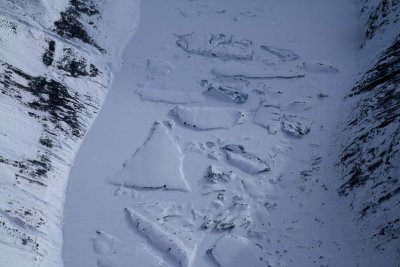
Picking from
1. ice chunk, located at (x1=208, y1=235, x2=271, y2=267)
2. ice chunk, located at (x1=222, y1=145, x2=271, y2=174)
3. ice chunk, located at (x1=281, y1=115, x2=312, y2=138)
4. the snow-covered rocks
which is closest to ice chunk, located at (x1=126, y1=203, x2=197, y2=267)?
the snow-covered rocks

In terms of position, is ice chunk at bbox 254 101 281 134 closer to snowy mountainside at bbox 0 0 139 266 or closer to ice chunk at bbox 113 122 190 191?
ice chunk at bbox 113 122 190 191

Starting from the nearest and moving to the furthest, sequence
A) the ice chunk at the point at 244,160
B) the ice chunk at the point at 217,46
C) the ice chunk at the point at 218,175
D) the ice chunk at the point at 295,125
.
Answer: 1. the ice chunk at the point at 218,175
2. the ice chunk at the point at 244,160
3. the ice chunk at the point at 295,125
4. the ice chunk at the point at 217,46

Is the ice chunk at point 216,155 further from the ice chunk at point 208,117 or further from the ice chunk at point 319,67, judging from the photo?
the ice chunk at point 319,67

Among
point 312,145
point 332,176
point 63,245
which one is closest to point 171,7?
point 312,145

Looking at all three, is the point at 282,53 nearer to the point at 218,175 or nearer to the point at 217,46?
the point at 217,46

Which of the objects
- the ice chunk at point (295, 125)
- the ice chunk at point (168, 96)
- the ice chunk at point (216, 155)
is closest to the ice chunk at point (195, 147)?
the ice chunk at point (216, 155)

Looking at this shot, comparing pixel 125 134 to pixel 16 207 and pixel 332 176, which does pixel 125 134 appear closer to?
pixel 16 207

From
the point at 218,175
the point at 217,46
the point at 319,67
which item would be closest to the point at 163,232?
the point at 218,175
